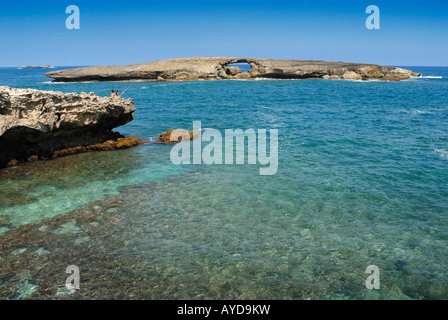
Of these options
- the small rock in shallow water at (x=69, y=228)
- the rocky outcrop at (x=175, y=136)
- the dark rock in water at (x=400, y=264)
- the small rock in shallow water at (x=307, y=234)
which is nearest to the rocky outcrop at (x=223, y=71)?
the rocky outcrop at (x=175, y=136)

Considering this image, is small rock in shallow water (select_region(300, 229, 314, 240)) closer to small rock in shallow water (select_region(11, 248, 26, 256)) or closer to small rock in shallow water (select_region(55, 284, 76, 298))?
small rock in shallow water (select_region(55, 284, 76, 298))

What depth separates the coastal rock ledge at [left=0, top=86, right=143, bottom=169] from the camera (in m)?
13.6

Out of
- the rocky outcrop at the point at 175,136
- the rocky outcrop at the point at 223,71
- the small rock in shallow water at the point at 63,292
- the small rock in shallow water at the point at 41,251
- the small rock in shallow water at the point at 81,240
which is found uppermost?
the rocky outcrop at the point at 223,71

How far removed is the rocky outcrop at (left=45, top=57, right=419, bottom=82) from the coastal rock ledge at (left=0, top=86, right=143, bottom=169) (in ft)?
276

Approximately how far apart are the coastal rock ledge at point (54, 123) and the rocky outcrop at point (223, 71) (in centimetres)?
8427

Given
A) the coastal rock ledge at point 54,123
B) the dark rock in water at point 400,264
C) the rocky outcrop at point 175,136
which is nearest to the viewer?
the dark rock in water at point 400,264

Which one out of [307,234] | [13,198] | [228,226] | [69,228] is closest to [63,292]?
[69,228]

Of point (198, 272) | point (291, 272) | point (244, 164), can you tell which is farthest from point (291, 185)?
point (198, 272)

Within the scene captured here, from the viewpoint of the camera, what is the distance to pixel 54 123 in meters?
15.2

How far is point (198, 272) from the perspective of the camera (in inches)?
281

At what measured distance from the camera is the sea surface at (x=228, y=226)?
674 centimetres

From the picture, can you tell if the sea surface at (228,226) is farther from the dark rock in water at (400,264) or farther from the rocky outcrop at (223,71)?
the rocky outcrop at (223,71)

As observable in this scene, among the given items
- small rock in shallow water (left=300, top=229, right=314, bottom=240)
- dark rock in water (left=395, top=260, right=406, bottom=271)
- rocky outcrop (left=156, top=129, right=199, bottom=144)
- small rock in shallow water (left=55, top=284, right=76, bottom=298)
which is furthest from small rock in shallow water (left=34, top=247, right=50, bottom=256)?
rocky outcrop (left=156, top=129, right=199, bottom=144)
